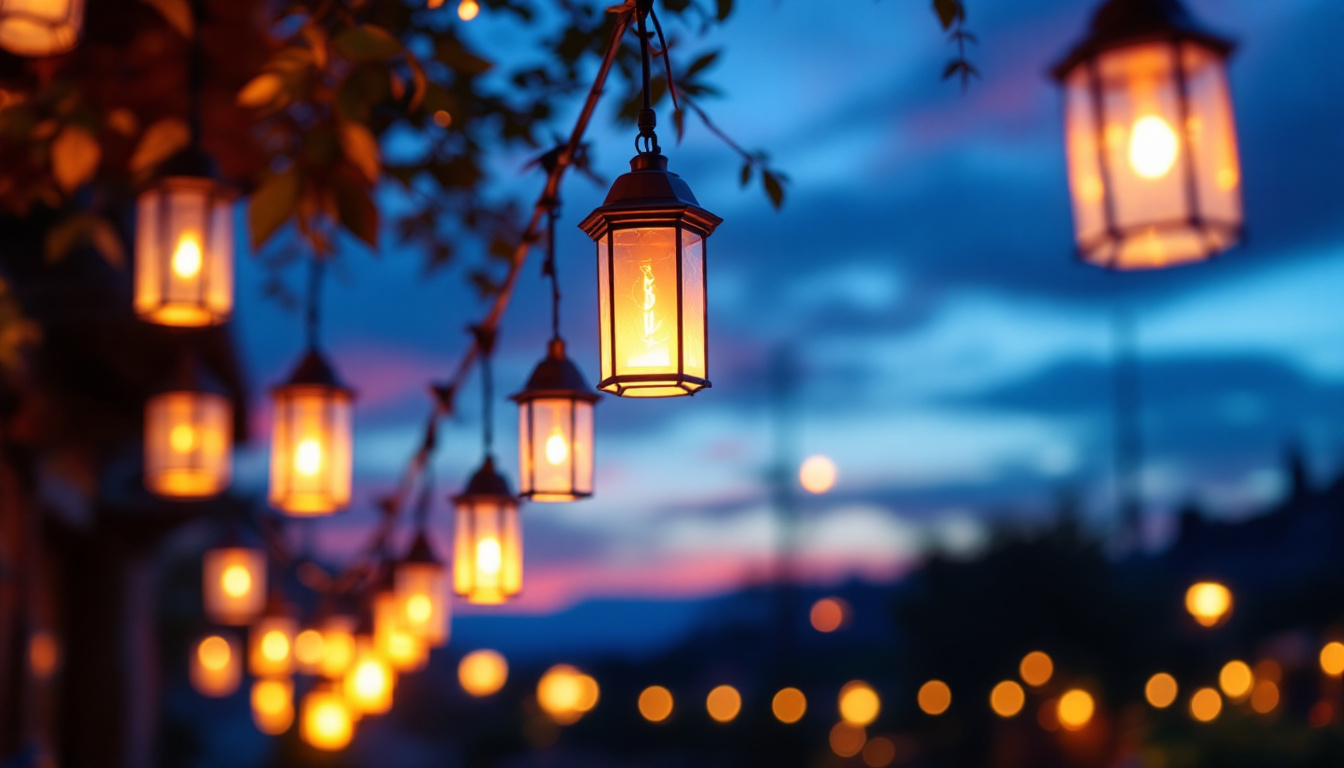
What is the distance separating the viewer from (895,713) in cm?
2362

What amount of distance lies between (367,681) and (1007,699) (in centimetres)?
1897

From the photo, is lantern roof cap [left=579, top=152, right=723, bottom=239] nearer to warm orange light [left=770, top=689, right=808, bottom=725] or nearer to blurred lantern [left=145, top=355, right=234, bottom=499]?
blurred lantern [left=145, top=355, right=234, bottom=499]

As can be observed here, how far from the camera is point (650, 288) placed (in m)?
2.21

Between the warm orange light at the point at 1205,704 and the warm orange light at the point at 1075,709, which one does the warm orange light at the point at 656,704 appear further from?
the warm orange light at the point at 1205,704

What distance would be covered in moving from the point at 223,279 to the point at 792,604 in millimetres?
21548

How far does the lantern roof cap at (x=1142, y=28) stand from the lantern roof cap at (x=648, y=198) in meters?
0.75

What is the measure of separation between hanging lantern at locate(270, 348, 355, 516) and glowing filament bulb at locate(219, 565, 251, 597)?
12.4 feet

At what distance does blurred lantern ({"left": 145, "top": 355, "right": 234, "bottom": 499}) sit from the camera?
4.99 m

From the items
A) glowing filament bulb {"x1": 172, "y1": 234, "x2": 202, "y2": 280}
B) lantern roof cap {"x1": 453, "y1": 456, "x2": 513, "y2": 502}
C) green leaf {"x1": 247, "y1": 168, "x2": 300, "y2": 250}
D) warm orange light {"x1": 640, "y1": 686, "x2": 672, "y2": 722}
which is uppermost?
glowing filament bulb {"x1": 172, "y1": 234, "x2": 202, "y2": 280}

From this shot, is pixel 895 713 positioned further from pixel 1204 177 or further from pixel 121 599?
pixel 1204 177

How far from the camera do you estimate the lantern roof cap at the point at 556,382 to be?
122 inches

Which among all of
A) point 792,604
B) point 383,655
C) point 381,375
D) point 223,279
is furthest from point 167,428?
point 792,604

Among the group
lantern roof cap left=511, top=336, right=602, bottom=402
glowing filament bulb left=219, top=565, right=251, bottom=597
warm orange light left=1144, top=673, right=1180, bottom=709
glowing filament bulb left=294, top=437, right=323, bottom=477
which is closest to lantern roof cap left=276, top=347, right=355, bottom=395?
glowing filament bulb left=294, top=437, right=323, bottom=477

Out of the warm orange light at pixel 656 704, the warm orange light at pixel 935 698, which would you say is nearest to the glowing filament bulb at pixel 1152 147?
the warm orange light at pixel 935 698
